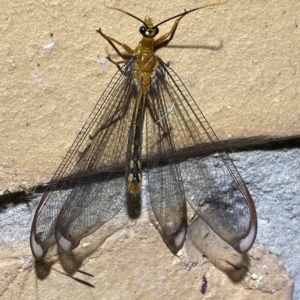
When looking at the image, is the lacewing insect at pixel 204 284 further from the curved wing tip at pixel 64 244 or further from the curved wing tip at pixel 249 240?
the curved wing tip at pixel 64 244

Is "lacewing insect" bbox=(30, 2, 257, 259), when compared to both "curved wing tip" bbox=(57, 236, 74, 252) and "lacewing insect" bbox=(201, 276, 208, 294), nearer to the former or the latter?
"curved wing tip" bbox=(57, 236, 74, 252)

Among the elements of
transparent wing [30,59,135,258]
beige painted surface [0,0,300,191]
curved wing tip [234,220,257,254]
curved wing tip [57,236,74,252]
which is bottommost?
curved wing tip [234,220,257,254]

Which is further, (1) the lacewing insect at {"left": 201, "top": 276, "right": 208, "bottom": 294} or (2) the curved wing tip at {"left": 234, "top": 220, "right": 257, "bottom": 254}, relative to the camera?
(1) the lacewing insect at {"left": 201, "top": 276, "right": 208, "bottom": 294}

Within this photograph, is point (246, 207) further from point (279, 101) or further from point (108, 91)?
point (108, 91)

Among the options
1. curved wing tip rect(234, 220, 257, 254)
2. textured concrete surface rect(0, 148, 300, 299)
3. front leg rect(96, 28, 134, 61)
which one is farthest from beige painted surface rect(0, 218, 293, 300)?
front leg rect(96, 28, 134, 61)

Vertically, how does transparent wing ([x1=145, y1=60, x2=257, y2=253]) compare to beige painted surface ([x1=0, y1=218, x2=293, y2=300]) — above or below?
above

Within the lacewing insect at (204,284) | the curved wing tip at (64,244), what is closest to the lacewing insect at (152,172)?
the curved wing tip at (64,244)

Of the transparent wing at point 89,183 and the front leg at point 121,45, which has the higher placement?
the front leg at point 121,45
